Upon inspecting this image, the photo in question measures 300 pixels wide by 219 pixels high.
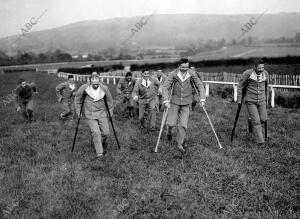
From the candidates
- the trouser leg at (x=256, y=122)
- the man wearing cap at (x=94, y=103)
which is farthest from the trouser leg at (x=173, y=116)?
the trouser leg at (x=256, y=122)

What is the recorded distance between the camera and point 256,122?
9.51 m

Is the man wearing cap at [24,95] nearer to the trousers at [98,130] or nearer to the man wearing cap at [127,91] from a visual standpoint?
the man wearing cap at [127,91]

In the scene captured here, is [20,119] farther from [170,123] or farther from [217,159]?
[217,159]

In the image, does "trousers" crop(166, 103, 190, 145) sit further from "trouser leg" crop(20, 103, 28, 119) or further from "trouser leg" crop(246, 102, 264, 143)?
"trouser leg" crop(20, 103, 28, 119)

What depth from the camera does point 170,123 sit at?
30.5 feet

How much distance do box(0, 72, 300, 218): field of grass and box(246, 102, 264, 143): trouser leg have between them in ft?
1.04

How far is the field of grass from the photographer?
18.5ft

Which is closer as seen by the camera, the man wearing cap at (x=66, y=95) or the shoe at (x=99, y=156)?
the shoe at (x=99, y=156)

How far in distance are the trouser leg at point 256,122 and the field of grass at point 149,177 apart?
0.32 metres

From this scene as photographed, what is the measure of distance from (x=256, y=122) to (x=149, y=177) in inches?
152

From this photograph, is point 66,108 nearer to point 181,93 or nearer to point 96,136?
point 96,136

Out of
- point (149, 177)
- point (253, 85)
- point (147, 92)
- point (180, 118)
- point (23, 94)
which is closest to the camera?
point (149, 177)

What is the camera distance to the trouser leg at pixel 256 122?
9406mm

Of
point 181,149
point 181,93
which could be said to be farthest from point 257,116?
point 181,149
